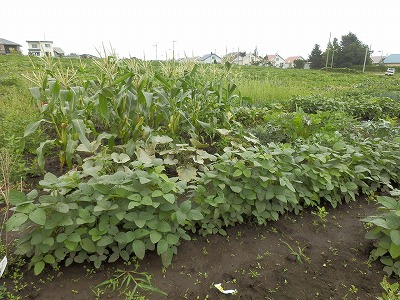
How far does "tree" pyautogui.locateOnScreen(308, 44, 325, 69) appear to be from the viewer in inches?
2111

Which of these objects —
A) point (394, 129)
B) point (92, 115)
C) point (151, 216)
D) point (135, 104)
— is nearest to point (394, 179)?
point (394, 129)

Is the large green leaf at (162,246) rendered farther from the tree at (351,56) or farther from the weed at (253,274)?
the tree at (351,56)

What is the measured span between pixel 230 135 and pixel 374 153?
5.48ft

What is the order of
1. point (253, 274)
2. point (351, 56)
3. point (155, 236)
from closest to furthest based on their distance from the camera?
1. point (155, 236)
2. point (253, 274)
3. point (351, 56)

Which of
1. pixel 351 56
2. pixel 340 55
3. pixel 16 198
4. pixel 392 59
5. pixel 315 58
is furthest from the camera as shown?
pixel 392 59

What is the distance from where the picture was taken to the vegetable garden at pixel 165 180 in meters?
1.85

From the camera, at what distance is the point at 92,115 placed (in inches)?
165

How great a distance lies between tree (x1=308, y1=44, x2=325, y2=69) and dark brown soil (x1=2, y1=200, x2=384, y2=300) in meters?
57.6

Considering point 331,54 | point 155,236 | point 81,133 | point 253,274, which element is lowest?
point 253,274

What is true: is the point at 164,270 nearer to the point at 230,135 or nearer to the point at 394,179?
the point at 230,135

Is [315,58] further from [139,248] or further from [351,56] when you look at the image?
[139,248]

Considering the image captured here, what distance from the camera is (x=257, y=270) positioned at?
2.01 m

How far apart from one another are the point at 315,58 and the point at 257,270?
6002 centimetres

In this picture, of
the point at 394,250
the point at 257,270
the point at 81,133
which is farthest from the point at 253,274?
the point at 81,133
